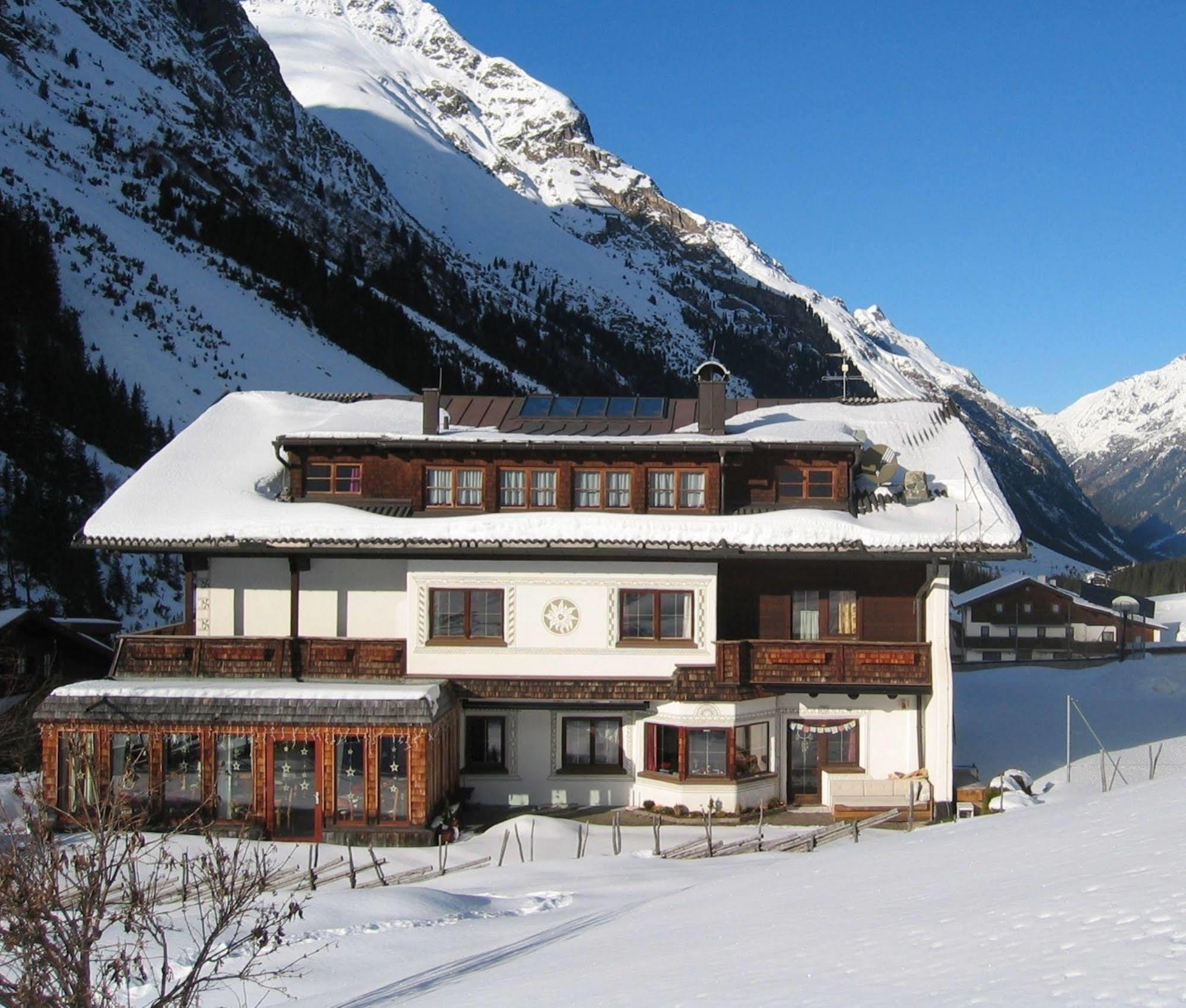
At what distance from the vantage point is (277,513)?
2472 cm

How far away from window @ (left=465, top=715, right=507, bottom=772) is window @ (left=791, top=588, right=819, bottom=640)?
670 centimetres

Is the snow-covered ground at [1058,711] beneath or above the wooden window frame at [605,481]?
beneath

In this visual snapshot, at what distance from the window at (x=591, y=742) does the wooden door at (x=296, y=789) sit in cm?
546

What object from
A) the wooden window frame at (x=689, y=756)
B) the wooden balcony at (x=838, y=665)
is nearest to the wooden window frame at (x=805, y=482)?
the wooden balcony at (x=838, y=665)

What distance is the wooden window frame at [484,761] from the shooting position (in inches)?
992

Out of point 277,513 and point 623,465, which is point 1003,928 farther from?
point 277,513

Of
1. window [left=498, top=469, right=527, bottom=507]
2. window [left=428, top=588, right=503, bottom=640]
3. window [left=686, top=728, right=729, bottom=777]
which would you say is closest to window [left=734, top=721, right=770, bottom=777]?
window [left=686, top=728, right=729, bottom=777]

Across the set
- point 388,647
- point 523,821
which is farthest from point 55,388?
point 523,821

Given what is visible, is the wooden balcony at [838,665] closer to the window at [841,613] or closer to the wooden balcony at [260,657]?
the window at [841,613]

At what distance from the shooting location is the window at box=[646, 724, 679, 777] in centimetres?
2456

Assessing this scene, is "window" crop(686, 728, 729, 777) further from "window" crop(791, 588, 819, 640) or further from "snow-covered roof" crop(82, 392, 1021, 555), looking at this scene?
"snow-covered roof" crop(82, 392, 1021, 555)

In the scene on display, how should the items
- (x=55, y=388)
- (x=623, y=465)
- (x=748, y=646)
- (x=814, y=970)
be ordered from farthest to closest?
(x=55, y=388), (x=623, y=465), (x=748, y=646), (x=814, y=970)

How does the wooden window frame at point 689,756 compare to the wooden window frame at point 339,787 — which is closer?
the wooden window frame at point 339,787

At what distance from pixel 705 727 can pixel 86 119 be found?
311ft
